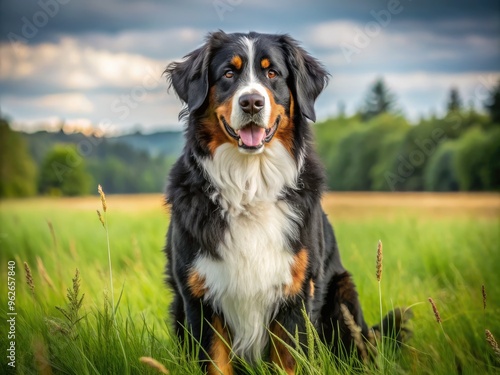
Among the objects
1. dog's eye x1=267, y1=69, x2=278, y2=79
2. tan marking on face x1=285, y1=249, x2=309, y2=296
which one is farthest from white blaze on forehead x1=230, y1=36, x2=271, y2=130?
tan marking on face x1=285, y1=249, x2=309, y2=296

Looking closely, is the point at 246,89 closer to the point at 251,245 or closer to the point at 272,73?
the point at 272,73

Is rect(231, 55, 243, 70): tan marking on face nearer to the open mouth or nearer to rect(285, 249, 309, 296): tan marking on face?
the open mouth

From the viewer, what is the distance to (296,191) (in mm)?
3877

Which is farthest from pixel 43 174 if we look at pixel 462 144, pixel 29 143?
pixel 462 144

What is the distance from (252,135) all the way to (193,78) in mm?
604

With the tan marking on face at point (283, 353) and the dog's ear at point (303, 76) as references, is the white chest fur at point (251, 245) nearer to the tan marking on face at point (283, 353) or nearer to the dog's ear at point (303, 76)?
the tan marking on face at point (283, 353)

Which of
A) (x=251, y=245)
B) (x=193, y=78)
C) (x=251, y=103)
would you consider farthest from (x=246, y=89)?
(x=251, y=245)

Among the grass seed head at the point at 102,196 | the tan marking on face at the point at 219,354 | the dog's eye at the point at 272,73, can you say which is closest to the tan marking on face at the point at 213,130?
the dog's eye at the point at 272,73

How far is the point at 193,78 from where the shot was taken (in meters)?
3.99

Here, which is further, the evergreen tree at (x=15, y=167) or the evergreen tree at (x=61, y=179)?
the evergreen tree at (x=15, y=167)

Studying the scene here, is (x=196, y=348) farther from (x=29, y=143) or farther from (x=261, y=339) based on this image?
(x=29, y=143)

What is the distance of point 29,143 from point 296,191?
9.03 metres

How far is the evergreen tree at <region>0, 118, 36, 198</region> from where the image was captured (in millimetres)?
11615

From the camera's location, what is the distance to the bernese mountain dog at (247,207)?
144 inches
